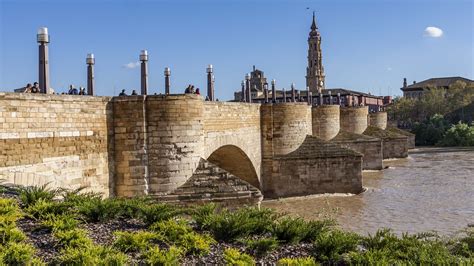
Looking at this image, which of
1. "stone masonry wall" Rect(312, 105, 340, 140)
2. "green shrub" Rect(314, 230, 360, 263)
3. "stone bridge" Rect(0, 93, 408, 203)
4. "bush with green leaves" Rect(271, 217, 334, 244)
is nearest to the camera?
"green shrub" Rect(314, 230, 360, 263)

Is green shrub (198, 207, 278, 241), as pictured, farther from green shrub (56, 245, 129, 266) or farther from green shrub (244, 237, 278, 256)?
green shrub (56, 245, 129, 266)

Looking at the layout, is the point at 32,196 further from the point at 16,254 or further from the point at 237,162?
the point at 237,162

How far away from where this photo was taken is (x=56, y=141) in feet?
37.0

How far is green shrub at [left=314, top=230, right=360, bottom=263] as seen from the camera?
7.46 m

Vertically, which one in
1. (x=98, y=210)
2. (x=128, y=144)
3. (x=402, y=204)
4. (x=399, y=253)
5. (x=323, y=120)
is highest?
(x=323, y=120)

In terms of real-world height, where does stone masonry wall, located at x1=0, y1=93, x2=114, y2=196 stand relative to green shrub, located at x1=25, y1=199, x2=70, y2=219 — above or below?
above

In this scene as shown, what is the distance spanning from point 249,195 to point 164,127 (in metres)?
2.93

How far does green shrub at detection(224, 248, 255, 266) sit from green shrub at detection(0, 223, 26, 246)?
105 inches

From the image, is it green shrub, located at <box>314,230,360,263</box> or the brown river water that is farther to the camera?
the brown river water

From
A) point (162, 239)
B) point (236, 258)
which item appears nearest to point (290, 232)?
point (236, 258)

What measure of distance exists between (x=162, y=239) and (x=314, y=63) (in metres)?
79.8

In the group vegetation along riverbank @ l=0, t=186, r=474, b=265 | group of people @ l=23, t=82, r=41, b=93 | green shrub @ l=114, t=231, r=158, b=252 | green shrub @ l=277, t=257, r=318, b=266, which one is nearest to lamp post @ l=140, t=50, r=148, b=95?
group of people @ l=23, t=82, r=41, b=93

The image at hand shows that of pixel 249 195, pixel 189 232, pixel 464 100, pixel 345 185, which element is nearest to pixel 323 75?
pixel 464 100

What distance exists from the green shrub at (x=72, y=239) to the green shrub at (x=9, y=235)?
444 mm
